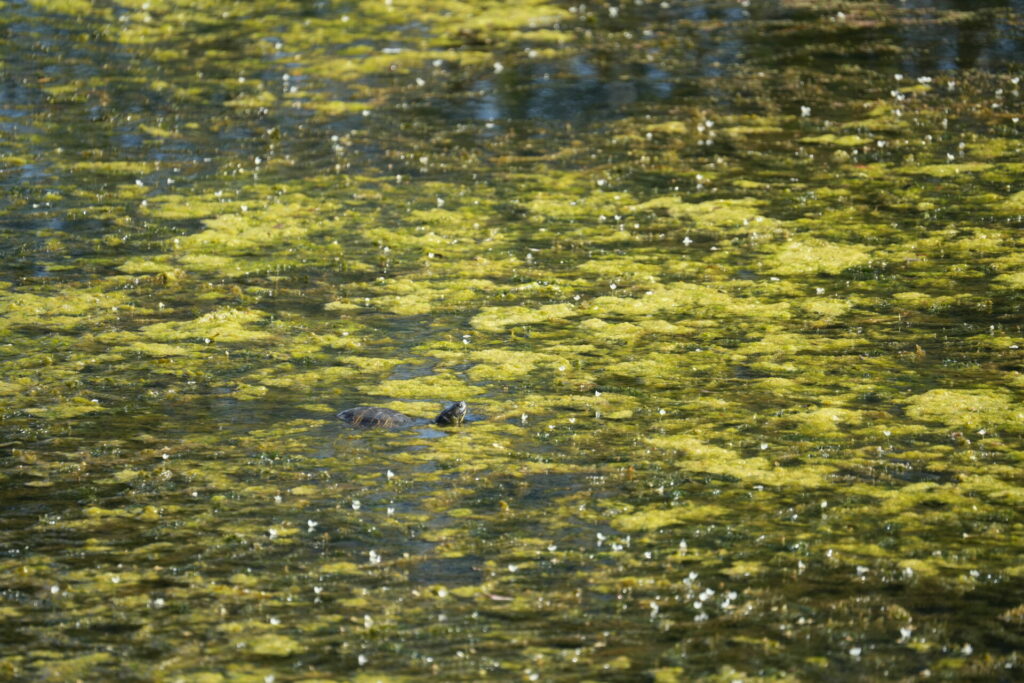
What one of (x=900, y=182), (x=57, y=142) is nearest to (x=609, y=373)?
(x=900, y=182)

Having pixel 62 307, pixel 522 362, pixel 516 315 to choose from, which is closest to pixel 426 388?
pixel 522 362

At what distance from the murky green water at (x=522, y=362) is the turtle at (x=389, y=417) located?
0.13 meters

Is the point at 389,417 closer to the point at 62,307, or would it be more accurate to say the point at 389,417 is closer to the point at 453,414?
the point at 453,414

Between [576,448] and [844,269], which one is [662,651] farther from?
[844,269]

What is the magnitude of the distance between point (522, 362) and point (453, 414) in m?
1.62

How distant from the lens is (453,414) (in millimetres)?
11062

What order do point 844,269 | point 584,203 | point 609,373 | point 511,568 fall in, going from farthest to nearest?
1. point 584,203
2. point 844,269
3. point 609,373
4. point 511,568

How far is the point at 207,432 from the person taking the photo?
11062 mm

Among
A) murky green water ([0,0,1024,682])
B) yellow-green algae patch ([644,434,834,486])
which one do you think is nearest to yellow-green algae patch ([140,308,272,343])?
murky green water ([0,0,1024,682])

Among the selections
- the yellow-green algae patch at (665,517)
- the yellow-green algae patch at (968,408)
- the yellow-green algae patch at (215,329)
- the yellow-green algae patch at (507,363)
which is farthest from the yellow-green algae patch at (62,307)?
the yellow-green algae patch at (968,408)

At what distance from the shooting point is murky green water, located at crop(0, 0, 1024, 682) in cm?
811

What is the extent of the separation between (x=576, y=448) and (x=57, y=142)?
12.4 m

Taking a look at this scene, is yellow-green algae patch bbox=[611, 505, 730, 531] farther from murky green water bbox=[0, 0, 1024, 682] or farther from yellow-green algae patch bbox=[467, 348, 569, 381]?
yellow-green algae patch bbox=[467, 348, 569, 381]

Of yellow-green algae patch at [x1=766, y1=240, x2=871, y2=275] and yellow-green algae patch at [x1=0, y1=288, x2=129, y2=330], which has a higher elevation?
yellow-green algae patch at [x1=0, y1=288, x2=129, y2=330]
